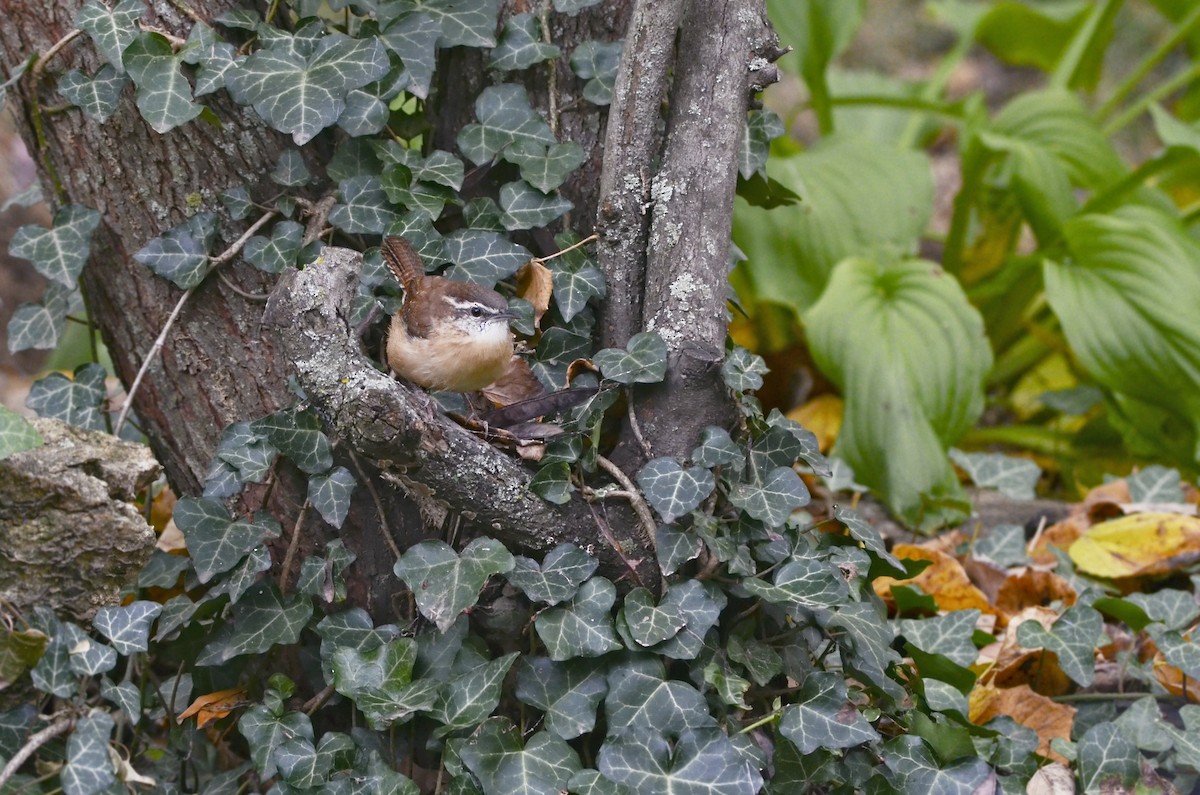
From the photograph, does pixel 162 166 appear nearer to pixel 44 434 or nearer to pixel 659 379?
pixel 44 434

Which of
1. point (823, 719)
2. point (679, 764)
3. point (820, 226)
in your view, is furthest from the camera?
point (820, 226)

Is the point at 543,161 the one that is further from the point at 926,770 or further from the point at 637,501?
the point at 926,770

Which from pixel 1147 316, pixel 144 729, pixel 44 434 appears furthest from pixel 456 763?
pixel 1147 316

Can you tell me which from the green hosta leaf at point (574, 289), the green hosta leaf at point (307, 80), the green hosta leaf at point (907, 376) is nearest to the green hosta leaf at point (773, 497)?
the green hosta leaf at point (574, 289)

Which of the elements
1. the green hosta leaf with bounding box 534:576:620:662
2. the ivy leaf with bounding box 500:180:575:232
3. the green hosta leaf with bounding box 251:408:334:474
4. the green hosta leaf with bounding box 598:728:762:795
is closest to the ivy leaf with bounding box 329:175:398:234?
the ivy leaf with bounding box 500:180:575:232

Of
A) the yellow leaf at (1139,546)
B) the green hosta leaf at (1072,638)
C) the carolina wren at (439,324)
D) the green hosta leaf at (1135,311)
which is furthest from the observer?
the green hosta leaf at (1135,311)

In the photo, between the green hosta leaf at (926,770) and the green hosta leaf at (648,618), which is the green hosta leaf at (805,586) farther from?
the green hosta leaf at (926,770)

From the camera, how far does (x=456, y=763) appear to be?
2242mm

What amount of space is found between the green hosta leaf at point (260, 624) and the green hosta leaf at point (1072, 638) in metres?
1.91

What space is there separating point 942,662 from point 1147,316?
218cm

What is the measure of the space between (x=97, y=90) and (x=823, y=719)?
2224 millimetres

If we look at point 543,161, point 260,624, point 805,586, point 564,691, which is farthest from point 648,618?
point 543,161

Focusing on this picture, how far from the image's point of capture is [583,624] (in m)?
2.27

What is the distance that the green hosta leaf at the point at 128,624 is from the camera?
2.41m
